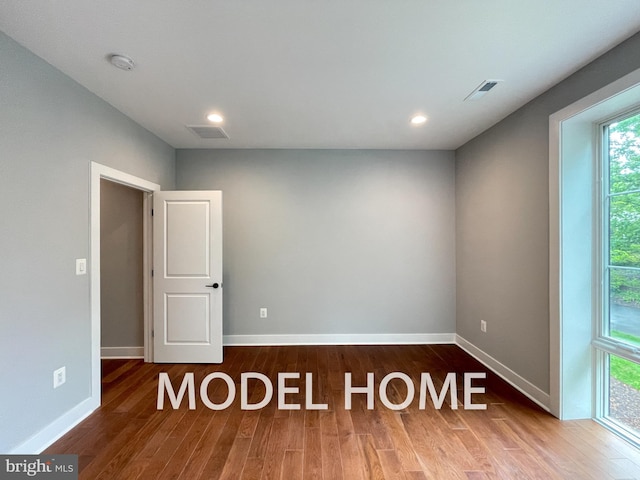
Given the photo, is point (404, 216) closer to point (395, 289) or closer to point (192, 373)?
point (395, 289)

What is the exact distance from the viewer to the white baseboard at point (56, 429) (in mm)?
1767

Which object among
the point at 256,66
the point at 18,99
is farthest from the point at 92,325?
the point at 256,66

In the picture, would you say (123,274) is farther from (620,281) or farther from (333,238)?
(620,281)

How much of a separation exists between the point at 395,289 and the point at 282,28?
3184mm

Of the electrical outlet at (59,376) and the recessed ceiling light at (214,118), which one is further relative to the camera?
the recessed ceiling light at (214,118)

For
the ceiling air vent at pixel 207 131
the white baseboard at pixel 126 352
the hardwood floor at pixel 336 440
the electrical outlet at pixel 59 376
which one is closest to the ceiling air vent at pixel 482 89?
the ceiling air vent at pixel 207 131

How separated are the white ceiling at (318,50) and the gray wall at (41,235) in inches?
8.8

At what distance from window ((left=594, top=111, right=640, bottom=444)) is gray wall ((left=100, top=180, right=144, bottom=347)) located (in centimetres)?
447

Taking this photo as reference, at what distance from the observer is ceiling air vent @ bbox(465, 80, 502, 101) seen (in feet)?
7.11

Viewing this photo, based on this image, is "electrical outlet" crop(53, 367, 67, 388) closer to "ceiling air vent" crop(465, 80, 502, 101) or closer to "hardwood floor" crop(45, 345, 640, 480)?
"hardwood floor" crop(45, 345, 640, 480)

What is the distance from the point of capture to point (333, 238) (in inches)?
151

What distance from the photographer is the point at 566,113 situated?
2.10 meters

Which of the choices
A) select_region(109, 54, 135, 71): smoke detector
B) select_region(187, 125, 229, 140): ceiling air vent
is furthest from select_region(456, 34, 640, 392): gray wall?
select_region(109, 54, 135, 71): smoke detector

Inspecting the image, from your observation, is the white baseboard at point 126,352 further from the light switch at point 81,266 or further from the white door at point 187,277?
the light switch at point 81,266
